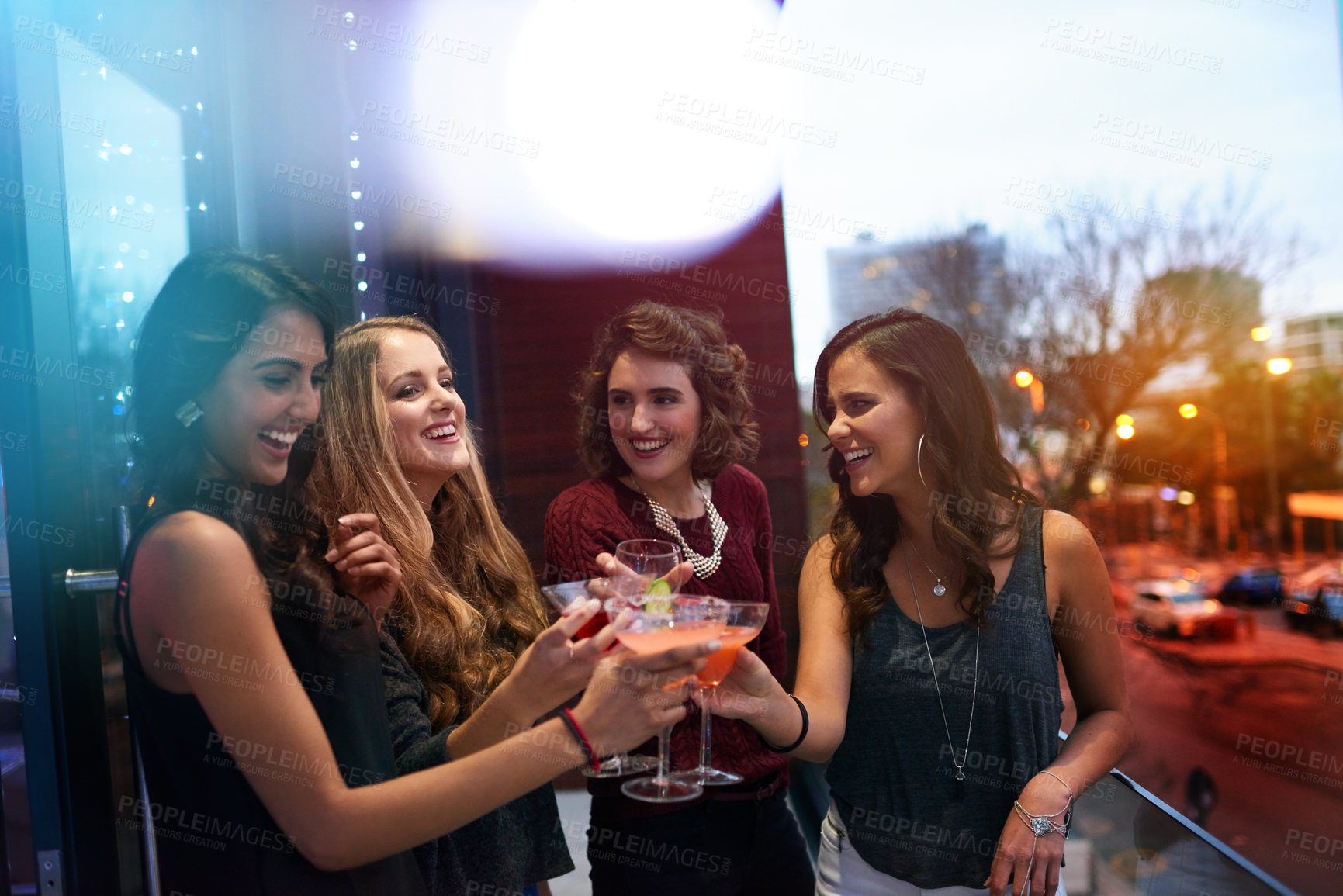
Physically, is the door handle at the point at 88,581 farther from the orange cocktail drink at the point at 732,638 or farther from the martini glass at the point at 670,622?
the orange cocktail drink at the point at 732,638

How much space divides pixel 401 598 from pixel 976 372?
135cm

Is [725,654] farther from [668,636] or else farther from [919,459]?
[919,459]

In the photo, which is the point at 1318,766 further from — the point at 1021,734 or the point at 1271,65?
the point at 1021,734

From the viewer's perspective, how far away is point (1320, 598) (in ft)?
11.0

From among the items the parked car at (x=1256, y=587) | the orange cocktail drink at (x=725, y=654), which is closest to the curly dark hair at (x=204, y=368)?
the orange cocktail drink at (x=725, y=654)

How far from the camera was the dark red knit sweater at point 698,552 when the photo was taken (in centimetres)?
205

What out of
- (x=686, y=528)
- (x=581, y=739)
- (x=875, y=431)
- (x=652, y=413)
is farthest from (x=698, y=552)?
(x=581, y=739)

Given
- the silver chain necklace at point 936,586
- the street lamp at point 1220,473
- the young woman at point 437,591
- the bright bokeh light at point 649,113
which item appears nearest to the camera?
the young woman at point 437,591

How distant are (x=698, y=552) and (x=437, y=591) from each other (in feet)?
2.26

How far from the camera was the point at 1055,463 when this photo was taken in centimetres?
484

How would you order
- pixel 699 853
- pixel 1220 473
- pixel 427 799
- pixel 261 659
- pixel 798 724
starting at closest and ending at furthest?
pixel 261 659
pixel 427 799
pixel 798 724
pixel 699 853
pixel 1220 473

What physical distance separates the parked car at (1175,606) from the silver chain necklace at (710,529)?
3.69 m

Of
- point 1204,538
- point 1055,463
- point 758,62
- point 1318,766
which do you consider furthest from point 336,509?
point 1318,766

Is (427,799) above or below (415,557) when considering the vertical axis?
below
